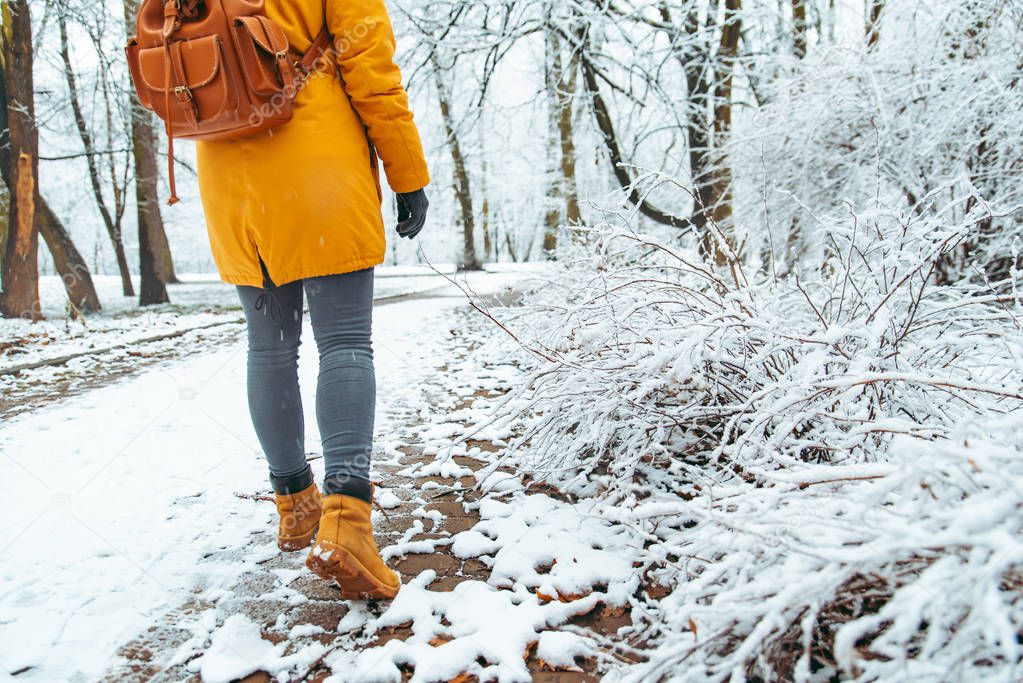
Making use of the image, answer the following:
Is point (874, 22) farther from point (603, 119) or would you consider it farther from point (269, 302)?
point (269, 302)

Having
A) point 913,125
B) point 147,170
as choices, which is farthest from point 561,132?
point 913,125

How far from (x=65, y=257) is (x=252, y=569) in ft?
30.4

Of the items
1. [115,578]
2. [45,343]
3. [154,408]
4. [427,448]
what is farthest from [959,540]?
[45,343]

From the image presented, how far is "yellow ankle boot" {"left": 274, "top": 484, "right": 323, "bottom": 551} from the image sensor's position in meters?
1.73

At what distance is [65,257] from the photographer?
8.68 m

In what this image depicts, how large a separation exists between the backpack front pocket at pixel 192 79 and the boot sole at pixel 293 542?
1154 millimetres

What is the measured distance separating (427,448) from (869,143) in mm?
3573

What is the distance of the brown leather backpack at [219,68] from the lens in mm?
1423

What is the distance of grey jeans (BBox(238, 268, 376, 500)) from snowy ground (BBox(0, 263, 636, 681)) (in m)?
0.32

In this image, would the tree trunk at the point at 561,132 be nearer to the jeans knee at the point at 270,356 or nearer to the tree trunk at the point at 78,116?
the jeans knee at the point at 270,356

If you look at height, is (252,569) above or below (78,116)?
below

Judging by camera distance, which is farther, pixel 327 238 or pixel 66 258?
pixel 66 258

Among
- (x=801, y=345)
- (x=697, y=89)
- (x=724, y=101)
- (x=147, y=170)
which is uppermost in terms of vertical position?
(x=147, y=170)

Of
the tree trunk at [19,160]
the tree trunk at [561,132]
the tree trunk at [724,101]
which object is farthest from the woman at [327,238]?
the tree trunk at [19,160]
